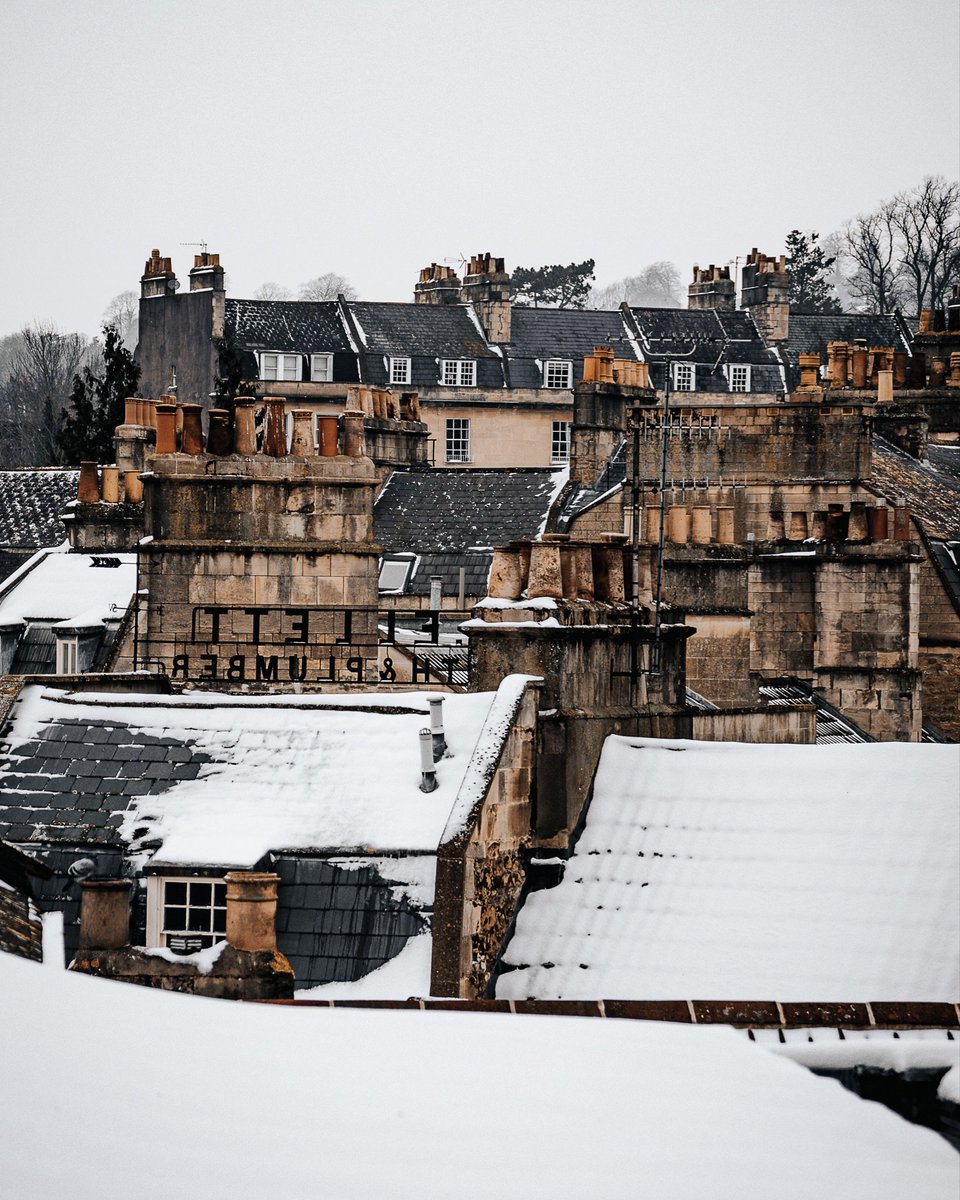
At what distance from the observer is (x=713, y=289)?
293 ft

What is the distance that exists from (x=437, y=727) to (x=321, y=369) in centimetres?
5905

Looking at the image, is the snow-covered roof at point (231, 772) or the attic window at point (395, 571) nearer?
the snow-covered roof at point (231, 772)

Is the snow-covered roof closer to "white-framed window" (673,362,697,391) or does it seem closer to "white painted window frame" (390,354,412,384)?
"white painted window frame" (390,354,412,384)

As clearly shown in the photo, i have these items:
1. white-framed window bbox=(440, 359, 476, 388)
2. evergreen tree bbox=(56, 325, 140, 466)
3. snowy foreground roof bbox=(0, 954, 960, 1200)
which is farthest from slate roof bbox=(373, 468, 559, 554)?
snowy foreground roof bbox=(0, 954, 960, 1200)

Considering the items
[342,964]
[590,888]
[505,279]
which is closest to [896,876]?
[590,888]

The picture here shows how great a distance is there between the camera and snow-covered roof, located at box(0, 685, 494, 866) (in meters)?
18.5

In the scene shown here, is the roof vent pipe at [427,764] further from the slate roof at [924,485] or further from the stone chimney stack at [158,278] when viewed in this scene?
the stone chimney stack at [158,278]

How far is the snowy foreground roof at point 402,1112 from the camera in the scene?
8.89 meters

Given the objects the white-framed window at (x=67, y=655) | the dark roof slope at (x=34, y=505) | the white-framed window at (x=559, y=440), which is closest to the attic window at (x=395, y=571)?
the dark roof slope at (x=34, y=505)

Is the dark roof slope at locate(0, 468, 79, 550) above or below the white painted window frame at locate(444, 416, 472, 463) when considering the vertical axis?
below

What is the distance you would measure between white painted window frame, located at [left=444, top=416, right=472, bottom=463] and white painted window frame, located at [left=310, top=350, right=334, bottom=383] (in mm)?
3923

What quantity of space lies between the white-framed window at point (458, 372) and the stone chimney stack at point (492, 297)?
2206 millimetres

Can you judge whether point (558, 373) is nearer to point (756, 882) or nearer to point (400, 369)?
point (400, 369)

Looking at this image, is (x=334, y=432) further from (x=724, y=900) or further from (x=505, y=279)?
(x=505, y=279)
